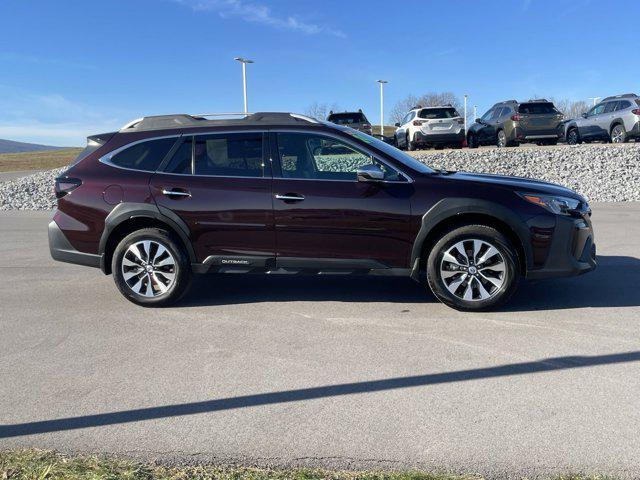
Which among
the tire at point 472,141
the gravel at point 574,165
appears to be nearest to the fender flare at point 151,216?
the gravel at point 574,165

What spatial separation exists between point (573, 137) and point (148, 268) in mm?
Answer: 19658

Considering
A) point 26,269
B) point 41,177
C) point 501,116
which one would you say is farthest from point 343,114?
point 26,269

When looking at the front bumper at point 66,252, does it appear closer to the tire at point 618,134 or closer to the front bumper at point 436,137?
the front bumper at point 436,137

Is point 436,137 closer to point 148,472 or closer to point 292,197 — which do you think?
point 292,197

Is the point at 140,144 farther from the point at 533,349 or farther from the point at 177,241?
the point at 533,349

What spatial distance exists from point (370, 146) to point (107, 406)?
337 cm

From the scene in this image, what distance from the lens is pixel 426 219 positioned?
17.5ft

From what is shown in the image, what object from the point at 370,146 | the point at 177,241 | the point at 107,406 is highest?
the point at 370,146

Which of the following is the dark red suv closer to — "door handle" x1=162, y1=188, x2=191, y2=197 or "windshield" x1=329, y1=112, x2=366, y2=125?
"door handle" x1=162, y1=188, x2=191, y2=197

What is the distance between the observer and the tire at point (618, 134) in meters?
18.7

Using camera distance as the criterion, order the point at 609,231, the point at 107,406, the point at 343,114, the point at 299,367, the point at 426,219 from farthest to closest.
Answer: the point at 343,114
the point at 609,231
the point at 426,219
the point at 299,367
the point at 107,406

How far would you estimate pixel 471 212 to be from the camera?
17.3ft

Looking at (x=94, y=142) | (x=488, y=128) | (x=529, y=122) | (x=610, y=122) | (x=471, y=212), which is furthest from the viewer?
(x=488, y=128)

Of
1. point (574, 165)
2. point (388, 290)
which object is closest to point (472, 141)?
point (574, 165)
